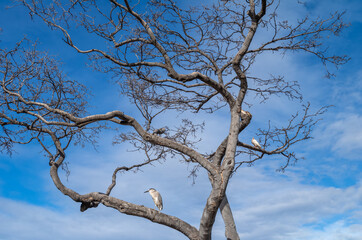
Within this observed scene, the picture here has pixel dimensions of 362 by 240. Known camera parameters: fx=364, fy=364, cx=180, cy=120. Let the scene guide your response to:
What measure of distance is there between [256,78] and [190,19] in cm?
233

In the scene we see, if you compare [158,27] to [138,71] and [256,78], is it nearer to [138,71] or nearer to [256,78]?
[138,71]

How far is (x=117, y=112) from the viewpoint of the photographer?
767cm

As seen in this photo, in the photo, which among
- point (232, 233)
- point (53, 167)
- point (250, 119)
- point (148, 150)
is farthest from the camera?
point (148, 150)

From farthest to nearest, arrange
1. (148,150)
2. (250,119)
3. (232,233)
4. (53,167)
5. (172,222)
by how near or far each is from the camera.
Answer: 1. (148,150)
2. (53,167)
3. (250,119)
4. (232,233)
5. (172,222)

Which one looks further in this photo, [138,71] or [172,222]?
[138,71]

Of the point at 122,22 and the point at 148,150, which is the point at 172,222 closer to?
the point at 148,150

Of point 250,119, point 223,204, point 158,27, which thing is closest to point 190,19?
point 158,27

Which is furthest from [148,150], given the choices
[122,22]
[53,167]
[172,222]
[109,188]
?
[122,22]

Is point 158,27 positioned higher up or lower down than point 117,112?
higher up

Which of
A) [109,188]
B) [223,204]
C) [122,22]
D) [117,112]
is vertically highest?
[122,22]

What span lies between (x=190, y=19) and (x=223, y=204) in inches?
178

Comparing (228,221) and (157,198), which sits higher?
(157,198)

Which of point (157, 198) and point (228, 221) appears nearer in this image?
point (157, 198)

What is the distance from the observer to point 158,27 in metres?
8.73
